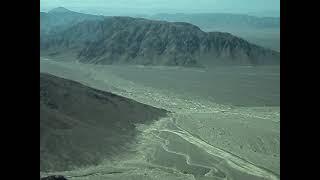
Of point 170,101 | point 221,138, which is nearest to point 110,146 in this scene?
point 221,138

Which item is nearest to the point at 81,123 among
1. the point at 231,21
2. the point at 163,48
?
the point at 163,48

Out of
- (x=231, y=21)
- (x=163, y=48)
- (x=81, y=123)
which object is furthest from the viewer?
(x=231, y=21)

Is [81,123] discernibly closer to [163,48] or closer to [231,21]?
[163,48]

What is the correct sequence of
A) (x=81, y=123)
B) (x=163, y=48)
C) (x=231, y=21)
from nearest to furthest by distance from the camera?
(x=81, y=123) < (x=163, y=48) < (x=231, y=21)

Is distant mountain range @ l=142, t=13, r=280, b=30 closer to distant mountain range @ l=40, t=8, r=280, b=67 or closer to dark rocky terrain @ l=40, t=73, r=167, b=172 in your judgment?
distant mountain range @ l=40, t=8, r=280, b=67

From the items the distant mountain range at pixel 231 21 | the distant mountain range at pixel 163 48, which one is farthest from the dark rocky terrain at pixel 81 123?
the distant mountain range at pixel 231 21

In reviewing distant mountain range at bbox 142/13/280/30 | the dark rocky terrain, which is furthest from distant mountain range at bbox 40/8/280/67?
distant mountain range at bbox 142/13/280/30
